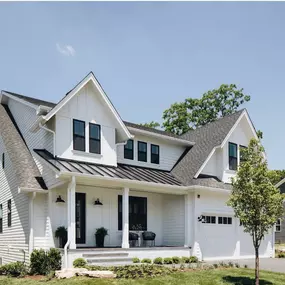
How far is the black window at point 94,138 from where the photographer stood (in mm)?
19375

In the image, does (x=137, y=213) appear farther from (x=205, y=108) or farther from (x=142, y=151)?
(x=205, y=108)

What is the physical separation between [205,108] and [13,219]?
29518 millimetres

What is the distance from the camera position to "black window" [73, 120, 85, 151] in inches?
743

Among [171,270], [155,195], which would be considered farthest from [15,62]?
[171,270]

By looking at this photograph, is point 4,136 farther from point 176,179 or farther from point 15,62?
point 176,179

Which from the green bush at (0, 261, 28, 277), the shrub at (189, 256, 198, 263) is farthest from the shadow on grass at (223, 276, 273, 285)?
the green bush at (0, 261, 28, 277)

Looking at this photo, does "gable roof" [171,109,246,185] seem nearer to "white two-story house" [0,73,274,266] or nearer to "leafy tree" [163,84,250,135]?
"white two-story house" [0,73,274,266]

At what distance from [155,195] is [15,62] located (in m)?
9.58

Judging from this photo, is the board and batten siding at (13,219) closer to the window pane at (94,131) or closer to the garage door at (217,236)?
the window pane at (94,131)

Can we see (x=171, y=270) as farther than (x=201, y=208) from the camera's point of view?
No

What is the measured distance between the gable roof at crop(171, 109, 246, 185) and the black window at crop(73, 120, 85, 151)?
582 centimetres

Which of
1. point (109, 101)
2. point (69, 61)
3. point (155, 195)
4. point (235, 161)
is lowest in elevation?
point (155, 195)

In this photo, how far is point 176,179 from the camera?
22250 millimetres

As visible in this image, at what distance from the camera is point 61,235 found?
17.2 meters
